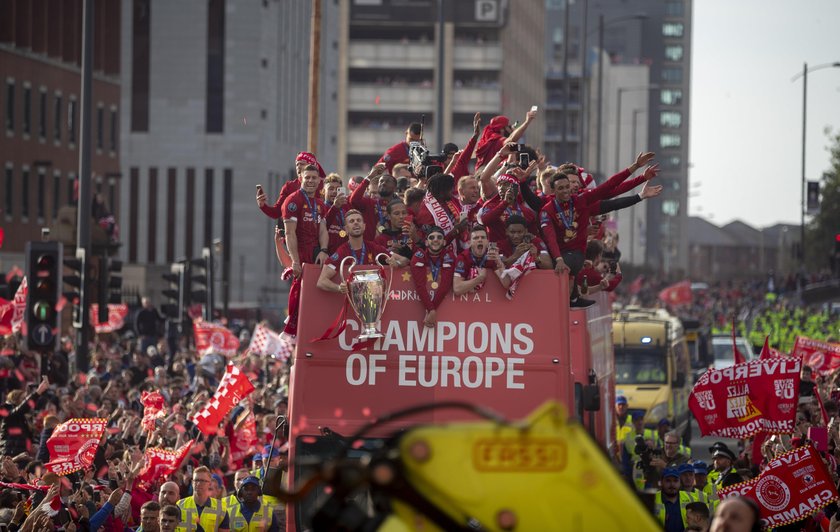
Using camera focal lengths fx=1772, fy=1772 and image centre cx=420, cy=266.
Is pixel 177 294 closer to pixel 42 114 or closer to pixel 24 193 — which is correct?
pixel 24 193

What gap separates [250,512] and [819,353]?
13.9 meters

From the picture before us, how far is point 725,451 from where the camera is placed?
1459 cm

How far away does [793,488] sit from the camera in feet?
38.5

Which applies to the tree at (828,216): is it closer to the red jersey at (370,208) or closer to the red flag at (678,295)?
the red flag at (678,295)

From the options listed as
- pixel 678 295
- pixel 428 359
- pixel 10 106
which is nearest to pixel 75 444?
pixel 428 359

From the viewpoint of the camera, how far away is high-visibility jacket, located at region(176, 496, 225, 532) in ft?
38.8

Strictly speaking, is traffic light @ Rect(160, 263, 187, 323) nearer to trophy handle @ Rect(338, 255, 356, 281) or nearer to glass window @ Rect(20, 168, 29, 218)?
trophy handle @ Rect(338, 255, 356, 281)

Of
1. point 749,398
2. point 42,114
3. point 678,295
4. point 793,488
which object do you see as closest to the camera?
point 793,488

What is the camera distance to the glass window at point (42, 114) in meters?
63.6

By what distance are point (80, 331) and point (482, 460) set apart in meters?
19.2

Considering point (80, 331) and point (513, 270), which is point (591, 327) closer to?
point (513, 270)

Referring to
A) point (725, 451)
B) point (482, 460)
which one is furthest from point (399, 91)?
point (482, 460)

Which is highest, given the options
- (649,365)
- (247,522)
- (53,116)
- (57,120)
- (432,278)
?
(53,116)

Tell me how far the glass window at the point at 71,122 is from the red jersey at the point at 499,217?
5507 cm
